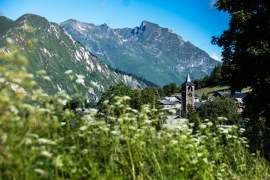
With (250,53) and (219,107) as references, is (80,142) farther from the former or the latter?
(219,107)

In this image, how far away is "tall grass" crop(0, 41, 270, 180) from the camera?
492cm

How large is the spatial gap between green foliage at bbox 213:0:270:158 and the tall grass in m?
14.2

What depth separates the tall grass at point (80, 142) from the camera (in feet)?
16.1

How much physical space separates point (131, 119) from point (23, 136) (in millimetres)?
2497

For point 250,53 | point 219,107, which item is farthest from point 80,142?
point 219,107

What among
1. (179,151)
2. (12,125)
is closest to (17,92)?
(12,125)

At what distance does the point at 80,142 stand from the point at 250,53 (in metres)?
17.4

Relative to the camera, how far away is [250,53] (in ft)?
75.0

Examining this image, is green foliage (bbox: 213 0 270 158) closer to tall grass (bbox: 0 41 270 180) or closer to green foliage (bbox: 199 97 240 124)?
tall grass (bbox: 0 41 270 180)

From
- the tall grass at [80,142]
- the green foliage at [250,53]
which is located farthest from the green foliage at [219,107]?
the tall grass at [80,142]

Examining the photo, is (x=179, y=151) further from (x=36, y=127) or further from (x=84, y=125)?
(x=36, y=127)

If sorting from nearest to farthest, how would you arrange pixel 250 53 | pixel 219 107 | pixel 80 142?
1. pixel 80 142
2. pixel 250 53
3. pixel 219 107

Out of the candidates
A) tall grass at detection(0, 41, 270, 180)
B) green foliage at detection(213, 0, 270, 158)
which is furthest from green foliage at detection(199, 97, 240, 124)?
tall grass at detection(0, 41, 270, 180)

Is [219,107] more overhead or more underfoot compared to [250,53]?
more underfoot
